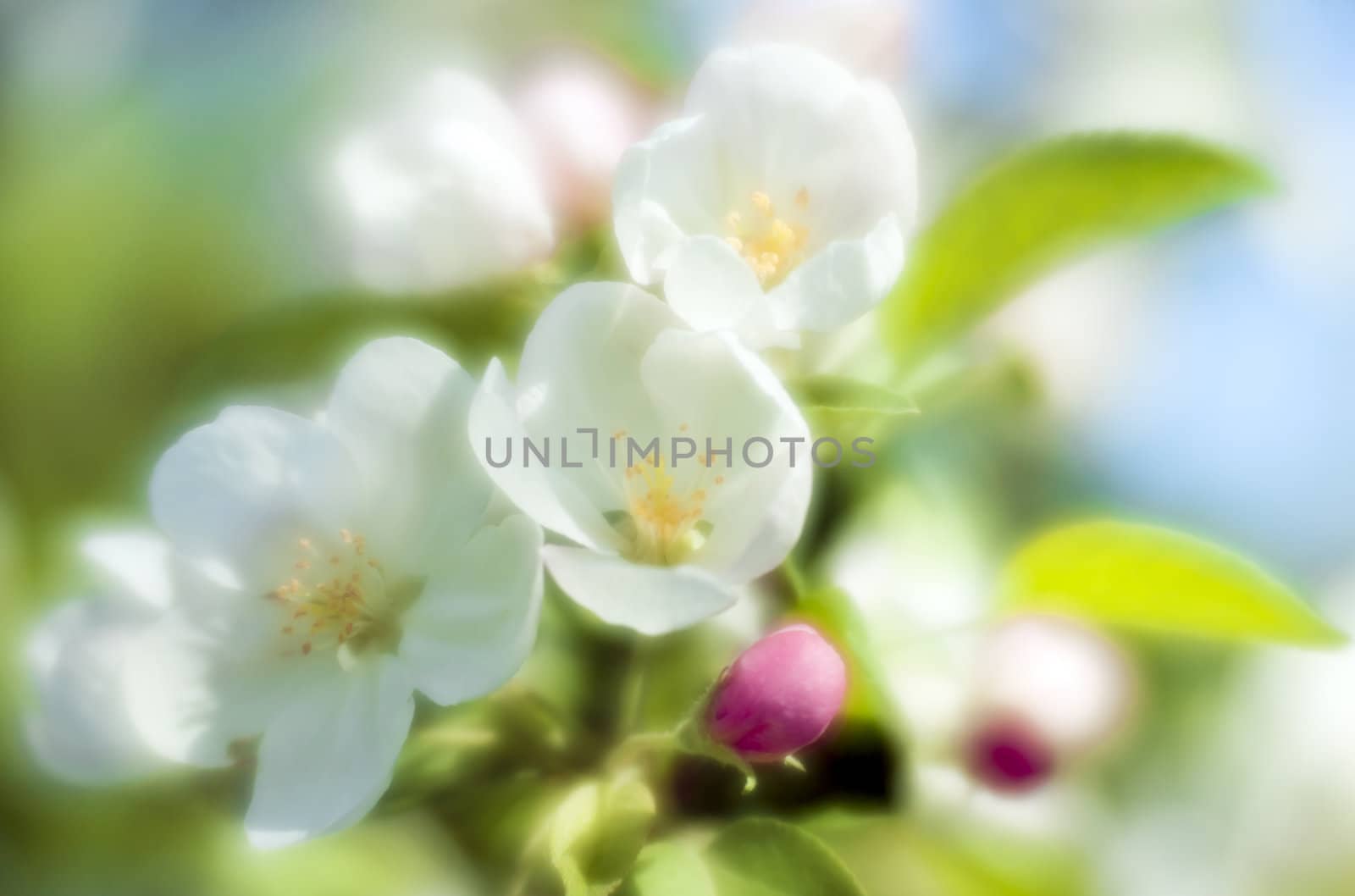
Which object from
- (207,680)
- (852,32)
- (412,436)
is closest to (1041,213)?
(852,32)

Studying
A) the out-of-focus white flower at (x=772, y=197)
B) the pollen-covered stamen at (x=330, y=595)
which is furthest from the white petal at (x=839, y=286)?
the pollen-covered stamen at (x=330, y=595)

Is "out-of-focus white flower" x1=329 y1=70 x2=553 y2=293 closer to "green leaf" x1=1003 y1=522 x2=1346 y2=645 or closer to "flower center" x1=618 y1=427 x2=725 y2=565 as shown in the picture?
"flower center" x1=618 y1=427 x2=725 y2=565

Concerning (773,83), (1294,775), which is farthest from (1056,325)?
(773,83)

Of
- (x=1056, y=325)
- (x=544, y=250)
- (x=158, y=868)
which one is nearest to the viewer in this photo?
(x=544, y=250)

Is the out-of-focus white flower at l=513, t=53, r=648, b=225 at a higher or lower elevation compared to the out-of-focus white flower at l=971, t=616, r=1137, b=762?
higher

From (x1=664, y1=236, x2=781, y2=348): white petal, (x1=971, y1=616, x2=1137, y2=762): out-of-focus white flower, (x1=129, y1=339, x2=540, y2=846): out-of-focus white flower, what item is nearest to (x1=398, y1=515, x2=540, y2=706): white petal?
(x1=129, y1=339, x2=540, y2=846): out-of-focus white flower

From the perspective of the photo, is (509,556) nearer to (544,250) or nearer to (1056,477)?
(544,250)

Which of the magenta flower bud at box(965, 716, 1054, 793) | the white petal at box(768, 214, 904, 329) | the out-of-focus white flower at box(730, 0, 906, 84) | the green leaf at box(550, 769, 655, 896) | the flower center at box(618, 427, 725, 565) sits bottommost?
the magenta flower bud at box(965, 716, 1054, 793)
